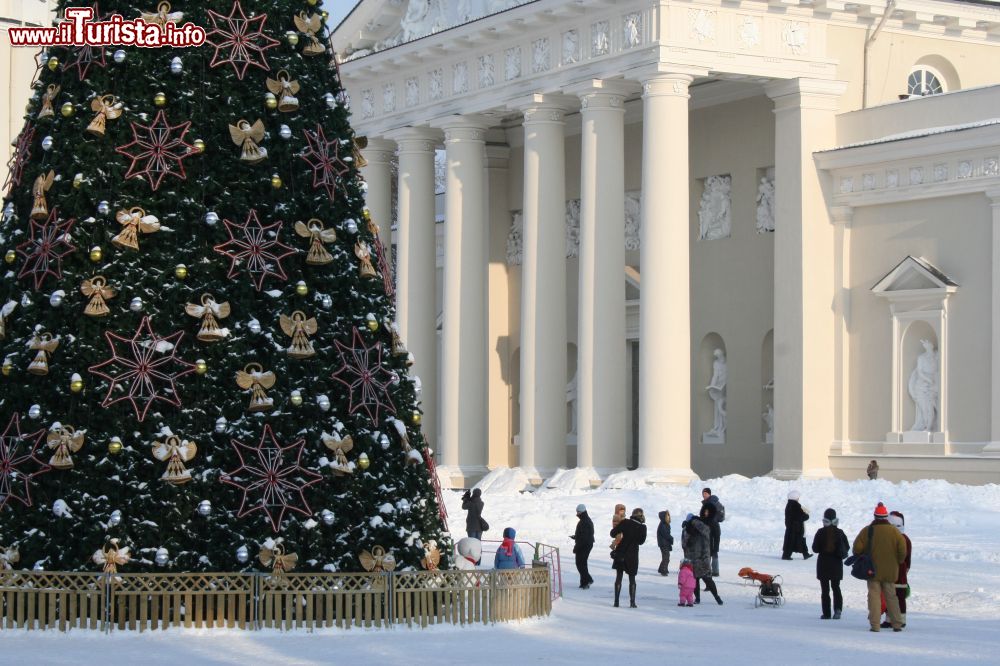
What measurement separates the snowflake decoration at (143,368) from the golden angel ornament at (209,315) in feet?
0.82

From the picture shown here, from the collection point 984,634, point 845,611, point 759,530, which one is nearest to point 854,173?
point 759,530

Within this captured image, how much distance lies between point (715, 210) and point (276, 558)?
29.6 meters

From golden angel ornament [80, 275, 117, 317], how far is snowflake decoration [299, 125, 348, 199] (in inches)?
89.2

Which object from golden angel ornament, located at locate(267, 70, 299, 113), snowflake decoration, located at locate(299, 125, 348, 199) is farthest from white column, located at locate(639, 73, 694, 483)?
golden angel ornament, located at locate(267, 70, 299, 113)

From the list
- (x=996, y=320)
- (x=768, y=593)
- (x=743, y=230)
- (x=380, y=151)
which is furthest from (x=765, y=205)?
(x=768, y=593)

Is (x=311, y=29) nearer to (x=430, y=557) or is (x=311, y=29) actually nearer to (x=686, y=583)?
(x=430, y=557)

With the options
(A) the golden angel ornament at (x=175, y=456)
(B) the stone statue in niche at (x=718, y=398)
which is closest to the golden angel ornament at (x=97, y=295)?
(A) the golden angel ornament at (x=175, y=456)

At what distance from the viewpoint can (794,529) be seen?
2909cm

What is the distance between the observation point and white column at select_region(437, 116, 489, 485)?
47.3m

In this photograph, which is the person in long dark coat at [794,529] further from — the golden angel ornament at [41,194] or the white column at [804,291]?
the golden angel ornament at [41,194]

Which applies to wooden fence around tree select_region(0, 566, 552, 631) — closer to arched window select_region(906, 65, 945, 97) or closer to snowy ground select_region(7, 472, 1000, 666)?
snowy ground select_region(7, 472, 1000, 666)

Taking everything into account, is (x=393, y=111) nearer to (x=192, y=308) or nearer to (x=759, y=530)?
(x=759, y=530)

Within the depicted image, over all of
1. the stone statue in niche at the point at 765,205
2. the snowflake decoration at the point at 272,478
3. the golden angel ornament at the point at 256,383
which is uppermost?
the stone statue in niche at the point at 765,205

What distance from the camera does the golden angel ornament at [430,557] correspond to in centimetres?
1906
